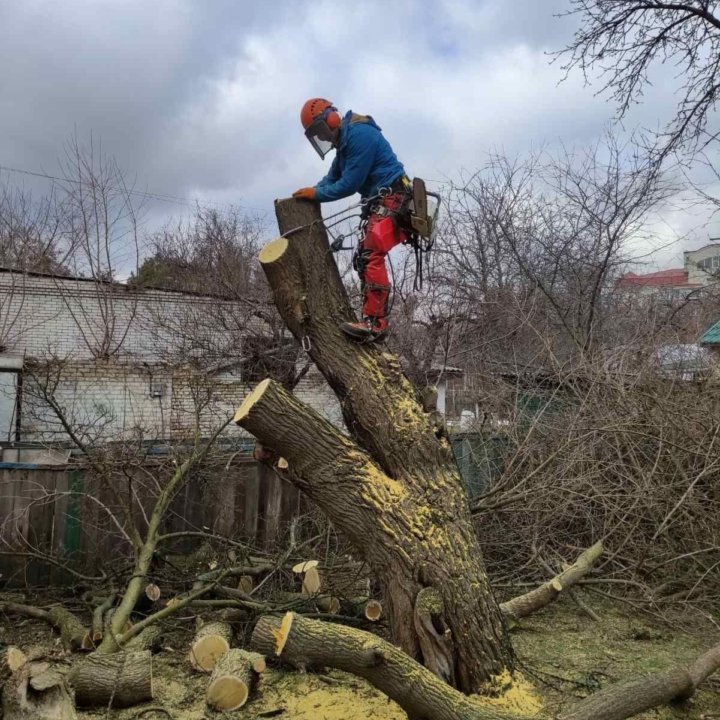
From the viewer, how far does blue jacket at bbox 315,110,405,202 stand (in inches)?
153

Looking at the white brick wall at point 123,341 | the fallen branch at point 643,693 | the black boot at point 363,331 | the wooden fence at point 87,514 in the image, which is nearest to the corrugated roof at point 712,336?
the white brick wall at point 123,341

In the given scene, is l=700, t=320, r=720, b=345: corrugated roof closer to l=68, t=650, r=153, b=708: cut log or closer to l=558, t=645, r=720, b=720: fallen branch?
l=558, t=645, r=720, b=720: fallen branch

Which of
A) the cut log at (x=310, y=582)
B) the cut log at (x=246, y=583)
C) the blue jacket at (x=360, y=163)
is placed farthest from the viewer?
the cut log at (x=246, y=583)

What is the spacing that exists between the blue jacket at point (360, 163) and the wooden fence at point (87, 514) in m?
2.80

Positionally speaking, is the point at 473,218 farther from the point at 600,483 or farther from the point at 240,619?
the point at 240,619

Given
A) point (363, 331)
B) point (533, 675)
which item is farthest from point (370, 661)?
point (363, 331)

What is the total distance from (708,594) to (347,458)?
369 centimetres

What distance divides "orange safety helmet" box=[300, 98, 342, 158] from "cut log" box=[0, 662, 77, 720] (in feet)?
10.3

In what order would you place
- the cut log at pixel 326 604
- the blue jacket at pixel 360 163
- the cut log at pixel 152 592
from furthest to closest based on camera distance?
1. the cut log at pixel 152 592
2. the cut log at pixel 326 604
3. the blue jacket at pixel 360 163

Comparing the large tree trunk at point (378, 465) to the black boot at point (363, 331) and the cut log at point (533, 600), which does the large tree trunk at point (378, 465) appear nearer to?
the black boot at point (363, 331)

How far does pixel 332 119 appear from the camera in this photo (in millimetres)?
3994

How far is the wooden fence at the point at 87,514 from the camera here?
5.39 meters

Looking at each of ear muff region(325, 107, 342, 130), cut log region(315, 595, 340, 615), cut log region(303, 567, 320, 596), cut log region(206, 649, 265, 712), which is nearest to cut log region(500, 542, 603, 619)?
cut log region(315, 595, 340, 615)

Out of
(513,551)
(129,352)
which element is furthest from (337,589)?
(129,352)
